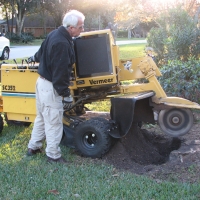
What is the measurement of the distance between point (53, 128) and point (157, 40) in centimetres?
809

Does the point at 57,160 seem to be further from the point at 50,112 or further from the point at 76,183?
the point at 76,183

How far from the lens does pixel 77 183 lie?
443 cm

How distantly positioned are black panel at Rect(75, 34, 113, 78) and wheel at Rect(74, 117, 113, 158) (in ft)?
2.37

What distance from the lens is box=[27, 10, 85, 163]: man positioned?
4789mm

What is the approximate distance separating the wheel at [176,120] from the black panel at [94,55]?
1.02m

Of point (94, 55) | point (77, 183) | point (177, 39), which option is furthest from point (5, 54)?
point (77, 183)

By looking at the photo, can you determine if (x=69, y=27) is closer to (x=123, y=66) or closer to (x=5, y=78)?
(x=123, y=66)

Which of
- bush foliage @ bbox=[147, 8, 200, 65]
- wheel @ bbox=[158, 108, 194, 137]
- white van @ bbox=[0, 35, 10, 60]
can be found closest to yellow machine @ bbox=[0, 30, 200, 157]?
wheel @ bbox=[158, 108, 194, 137]

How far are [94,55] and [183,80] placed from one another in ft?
11.1

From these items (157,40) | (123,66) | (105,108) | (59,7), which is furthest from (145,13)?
(59,7)

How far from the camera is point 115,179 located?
14.9 feet

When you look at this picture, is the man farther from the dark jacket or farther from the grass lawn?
the grass lawn

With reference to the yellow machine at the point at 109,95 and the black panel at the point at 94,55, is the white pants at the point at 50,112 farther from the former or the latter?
the black panel at the point at 94,55

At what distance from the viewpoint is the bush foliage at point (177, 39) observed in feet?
Result: 34.1
